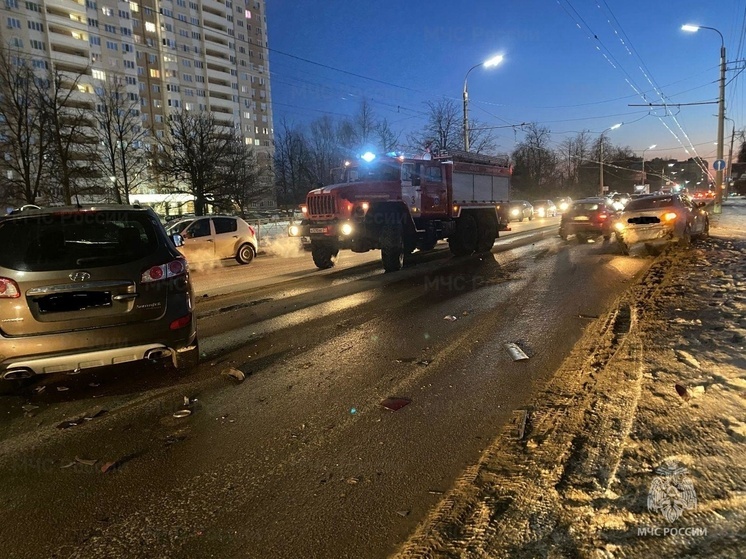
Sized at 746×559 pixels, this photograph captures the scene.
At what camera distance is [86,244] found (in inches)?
176

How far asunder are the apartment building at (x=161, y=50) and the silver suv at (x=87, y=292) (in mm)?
63049

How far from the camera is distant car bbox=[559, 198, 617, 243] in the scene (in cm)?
1830

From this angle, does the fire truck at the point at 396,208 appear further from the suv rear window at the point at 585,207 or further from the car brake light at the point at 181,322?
the car brake light at the point at 181,322

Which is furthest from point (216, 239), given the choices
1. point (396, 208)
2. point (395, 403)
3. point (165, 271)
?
point (395, 403)

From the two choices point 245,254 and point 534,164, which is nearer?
point 245,254

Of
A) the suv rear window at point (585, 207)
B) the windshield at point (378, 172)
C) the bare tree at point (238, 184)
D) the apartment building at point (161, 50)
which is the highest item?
the apartment building at point (161, 50)

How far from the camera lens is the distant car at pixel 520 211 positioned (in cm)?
3424

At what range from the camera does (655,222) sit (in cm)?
1338

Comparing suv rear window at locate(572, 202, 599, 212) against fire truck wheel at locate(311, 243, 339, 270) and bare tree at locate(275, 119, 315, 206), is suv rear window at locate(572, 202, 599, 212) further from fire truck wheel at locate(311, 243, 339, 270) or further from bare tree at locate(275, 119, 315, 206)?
bare tree at locate(275, 119, 315, 206)

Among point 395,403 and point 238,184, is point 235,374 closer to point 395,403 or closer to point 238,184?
point 395,403

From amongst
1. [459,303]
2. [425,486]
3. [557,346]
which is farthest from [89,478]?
[459,303]

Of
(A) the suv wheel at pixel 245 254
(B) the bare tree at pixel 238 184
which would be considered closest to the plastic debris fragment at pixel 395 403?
(A) the suv wheel at pixel 245 254

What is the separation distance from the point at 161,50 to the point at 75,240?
94.5m

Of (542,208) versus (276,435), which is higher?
(542,208)
